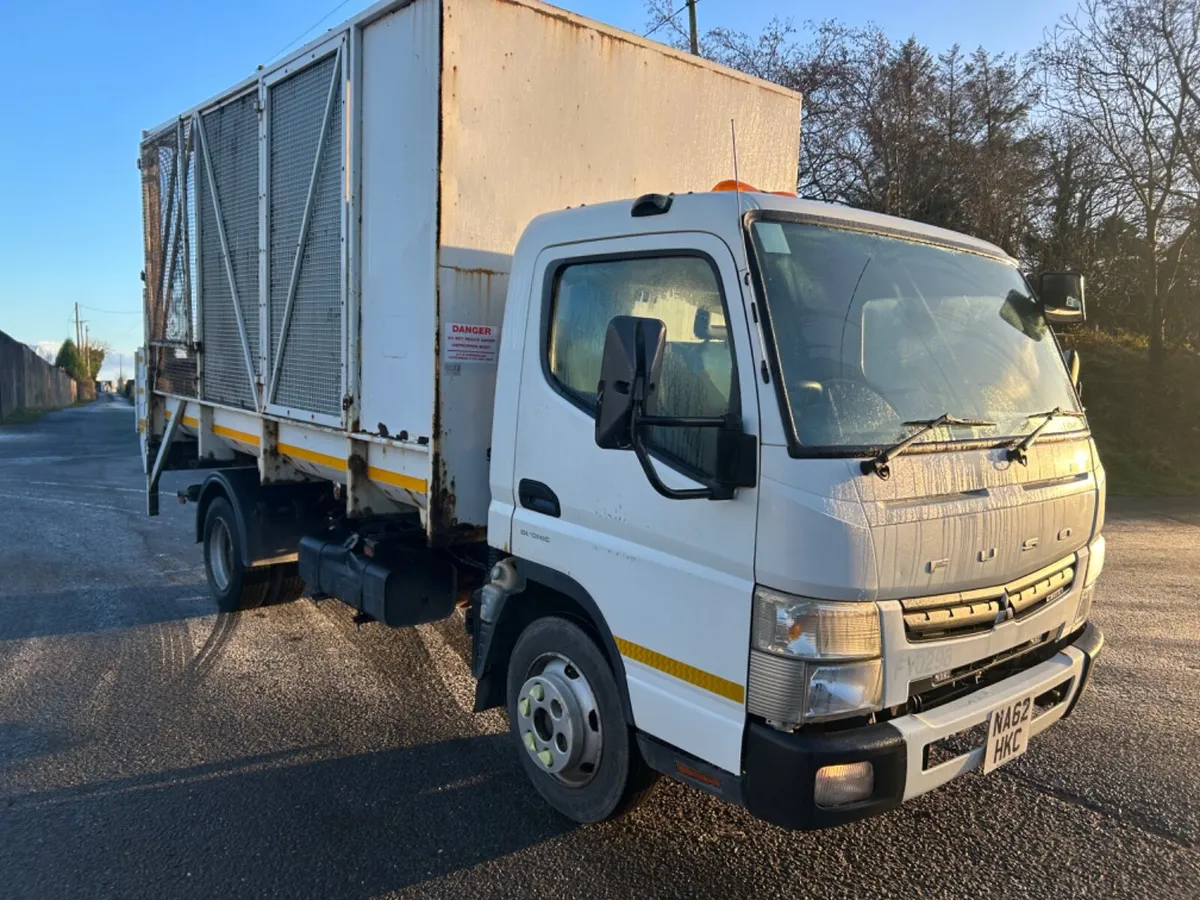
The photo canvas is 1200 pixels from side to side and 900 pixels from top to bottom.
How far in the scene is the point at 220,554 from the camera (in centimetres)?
634

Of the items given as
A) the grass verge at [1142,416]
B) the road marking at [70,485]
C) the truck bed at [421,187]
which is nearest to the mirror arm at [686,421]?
the truck bed at [421,187]

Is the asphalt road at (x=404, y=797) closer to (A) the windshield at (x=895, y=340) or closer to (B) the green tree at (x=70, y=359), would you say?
(A) the windshield at (x=895, y=340)

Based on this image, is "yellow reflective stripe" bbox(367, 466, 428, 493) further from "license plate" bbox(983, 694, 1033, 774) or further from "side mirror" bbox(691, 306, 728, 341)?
"license plate" bbox(983, 694, 1033, 774)

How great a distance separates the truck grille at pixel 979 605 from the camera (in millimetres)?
→ 2611

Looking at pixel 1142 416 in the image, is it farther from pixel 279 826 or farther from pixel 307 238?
pixel 279 826

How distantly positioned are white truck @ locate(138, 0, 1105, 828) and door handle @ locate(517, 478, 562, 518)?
0.05ft

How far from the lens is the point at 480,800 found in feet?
11.9

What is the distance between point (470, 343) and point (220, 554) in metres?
3.61

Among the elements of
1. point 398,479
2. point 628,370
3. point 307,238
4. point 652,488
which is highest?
point 307,238

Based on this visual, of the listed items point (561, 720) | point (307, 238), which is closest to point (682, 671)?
point (561, 720)

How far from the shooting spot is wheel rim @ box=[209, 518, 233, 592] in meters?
6.22

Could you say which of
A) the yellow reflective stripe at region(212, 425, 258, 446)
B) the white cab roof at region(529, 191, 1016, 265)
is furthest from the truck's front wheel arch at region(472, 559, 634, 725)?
the yellow reflective stripe at region(212, 425, 258, 446)

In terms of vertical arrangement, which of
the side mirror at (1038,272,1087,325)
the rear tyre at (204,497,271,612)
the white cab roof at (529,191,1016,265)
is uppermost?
the white cab roof at (529,191,1016,265)

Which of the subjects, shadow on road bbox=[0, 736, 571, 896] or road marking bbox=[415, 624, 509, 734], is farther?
road marking bbox=[415, 624, 509, 734]
